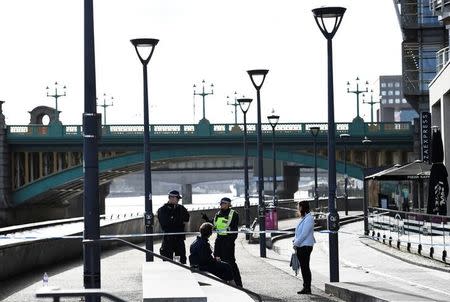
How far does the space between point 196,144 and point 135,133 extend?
14.3 ft

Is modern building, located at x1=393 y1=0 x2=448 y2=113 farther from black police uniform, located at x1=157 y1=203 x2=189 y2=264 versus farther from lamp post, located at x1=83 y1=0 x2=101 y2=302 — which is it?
lamp post, located at x1=83 y1=0 x2=101 y2=302

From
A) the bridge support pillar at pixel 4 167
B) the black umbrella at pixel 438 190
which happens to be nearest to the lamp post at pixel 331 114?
the black umbrella at pixel 438 190

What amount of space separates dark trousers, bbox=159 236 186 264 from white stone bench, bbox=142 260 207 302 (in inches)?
227

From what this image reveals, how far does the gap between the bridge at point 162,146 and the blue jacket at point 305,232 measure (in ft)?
185

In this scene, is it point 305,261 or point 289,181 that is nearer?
point 305,261

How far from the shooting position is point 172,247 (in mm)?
19906

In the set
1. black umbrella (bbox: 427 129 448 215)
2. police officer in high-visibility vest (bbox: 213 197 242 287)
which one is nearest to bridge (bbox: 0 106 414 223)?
black umbrella (bbox: 427 129 448 215)

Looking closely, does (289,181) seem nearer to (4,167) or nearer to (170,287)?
(4,167)

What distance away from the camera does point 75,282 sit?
20.0 meters

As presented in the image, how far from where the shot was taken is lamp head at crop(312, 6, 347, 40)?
711 inches

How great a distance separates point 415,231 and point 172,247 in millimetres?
9594

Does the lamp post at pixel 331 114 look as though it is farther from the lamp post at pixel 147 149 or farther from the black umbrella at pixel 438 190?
the black umbrella at pixel 438 190

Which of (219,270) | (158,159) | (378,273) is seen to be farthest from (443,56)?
(158,159)

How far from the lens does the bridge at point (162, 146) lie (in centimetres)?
7456
